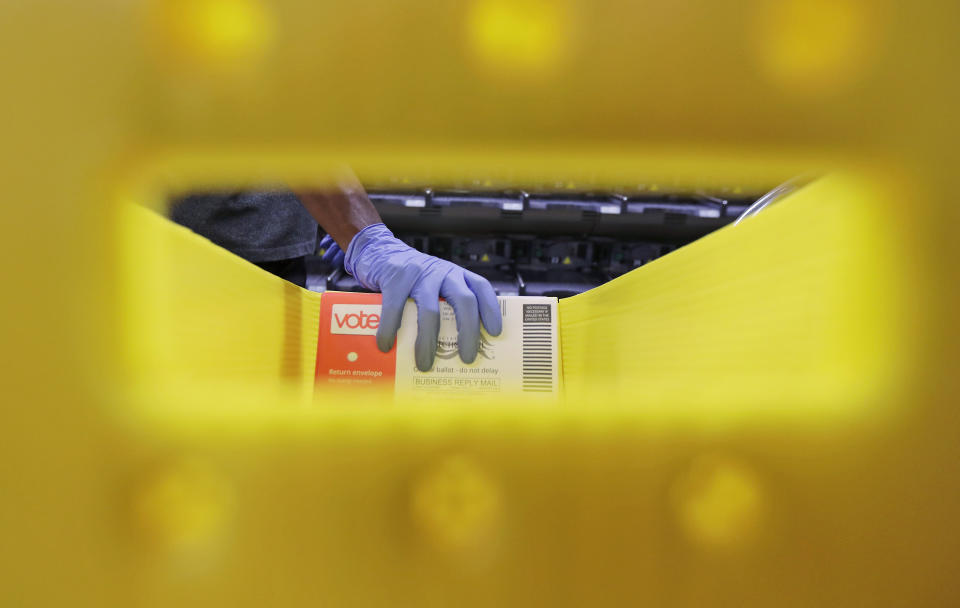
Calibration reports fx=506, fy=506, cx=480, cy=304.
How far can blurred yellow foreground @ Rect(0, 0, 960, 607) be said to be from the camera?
24 centimetres

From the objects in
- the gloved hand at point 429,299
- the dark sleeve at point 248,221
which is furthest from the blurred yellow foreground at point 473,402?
the dark sleeve at point 248,221

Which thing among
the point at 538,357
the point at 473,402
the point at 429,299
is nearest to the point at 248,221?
the point at 429,299

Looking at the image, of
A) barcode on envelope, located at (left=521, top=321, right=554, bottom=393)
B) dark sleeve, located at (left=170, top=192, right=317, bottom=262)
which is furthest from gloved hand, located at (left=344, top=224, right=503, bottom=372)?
dark sleeve, located at (left=170, top=192, right=317, bottom=262)

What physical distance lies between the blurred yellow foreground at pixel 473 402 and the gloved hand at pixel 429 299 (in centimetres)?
65

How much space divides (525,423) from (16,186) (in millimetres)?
274

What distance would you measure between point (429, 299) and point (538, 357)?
0.24 metres

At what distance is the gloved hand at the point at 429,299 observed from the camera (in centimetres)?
93

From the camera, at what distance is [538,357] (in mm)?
941

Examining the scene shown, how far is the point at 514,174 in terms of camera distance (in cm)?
28

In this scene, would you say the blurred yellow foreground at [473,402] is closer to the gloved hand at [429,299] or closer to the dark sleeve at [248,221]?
the gloved hand at [429,299]

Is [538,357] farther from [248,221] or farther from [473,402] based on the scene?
[248,221]

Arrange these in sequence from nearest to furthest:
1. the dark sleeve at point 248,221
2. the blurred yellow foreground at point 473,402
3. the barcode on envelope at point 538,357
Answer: the blurred yellow foreground at point 473,402
the barcode on envelope at point 538,357
the dark sleeve at point 248,221

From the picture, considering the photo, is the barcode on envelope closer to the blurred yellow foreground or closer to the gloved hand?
the gloved hand

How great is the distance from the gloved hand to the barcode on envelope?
0.06 m
